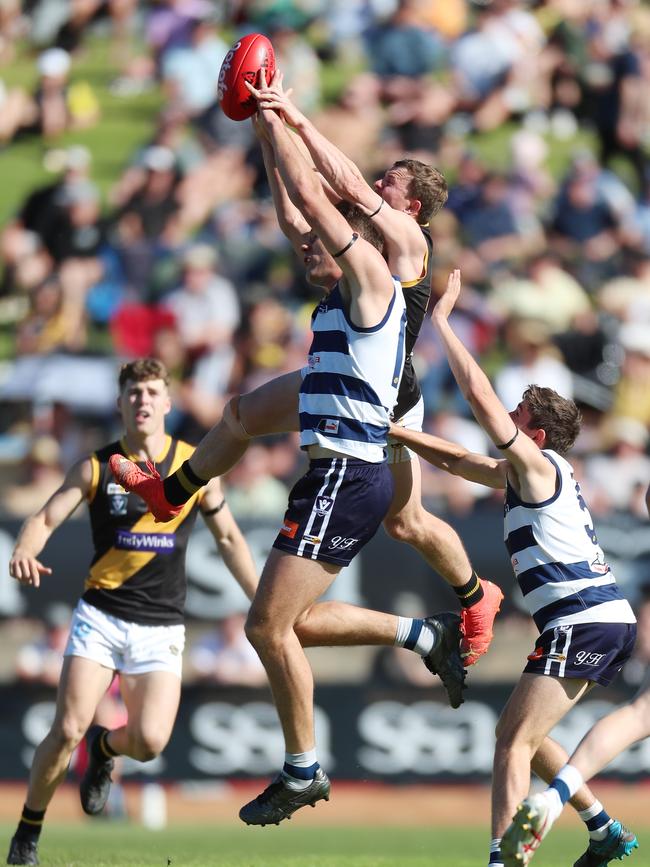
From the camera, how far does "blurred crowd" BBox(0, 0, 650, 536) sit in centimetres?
1338

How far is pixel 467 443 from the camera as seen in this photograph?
12.6 metres

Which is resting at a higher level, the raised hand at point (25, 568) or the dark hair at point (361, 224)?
the dark hair at point (361, 224)

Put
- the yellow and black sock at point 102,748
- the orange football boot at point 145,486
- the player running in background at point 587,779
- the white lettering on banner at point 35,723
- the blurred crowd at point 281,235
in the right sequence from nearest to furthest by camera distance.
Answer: the player running in background at point 587,779
the orange football boot at point 145,486
the yellow and black sock at point 102,748
the white lettering on banner at point 35,723
the blurred crowd at point 281,235

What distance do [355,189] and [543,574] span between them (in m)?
1.93

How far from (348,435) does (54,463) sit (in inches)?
268

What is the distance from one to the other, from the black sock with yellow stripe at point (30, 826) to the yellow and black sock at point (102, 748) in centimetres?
52

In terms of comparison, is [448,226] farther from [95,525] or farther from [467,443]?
[95,525]

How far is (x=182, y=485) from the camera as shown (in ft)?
24.0

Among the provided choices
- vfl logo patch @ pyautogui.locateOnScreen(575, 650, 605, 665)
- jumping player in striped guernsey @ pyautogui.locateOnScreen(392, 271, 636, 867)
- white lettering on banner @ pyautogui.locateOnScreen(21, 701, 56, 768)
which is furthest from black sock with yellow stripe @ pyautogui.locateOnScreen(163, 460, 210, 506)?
white lettering on banner @ pyautogui.locateOnScreen(21, 701, 56, 768)

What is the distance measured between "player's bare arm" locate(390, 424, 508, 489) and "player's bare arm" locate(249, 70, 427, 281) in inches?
29.4

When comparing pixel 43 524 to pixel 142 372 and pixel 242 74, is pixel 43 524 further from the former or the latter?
pixel 242 74

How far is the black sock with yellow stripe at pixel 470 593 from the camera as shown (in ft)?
25.7

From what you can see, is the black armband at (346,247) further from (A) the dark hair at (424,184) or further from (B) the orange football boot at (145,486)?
(B) the orange football boot at (145,486)

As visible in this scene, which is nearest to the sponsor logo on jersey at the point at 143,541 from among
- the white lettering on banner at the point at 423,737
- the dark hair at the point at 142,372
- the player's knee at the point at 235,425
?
the dark hair at the point at 142,372
